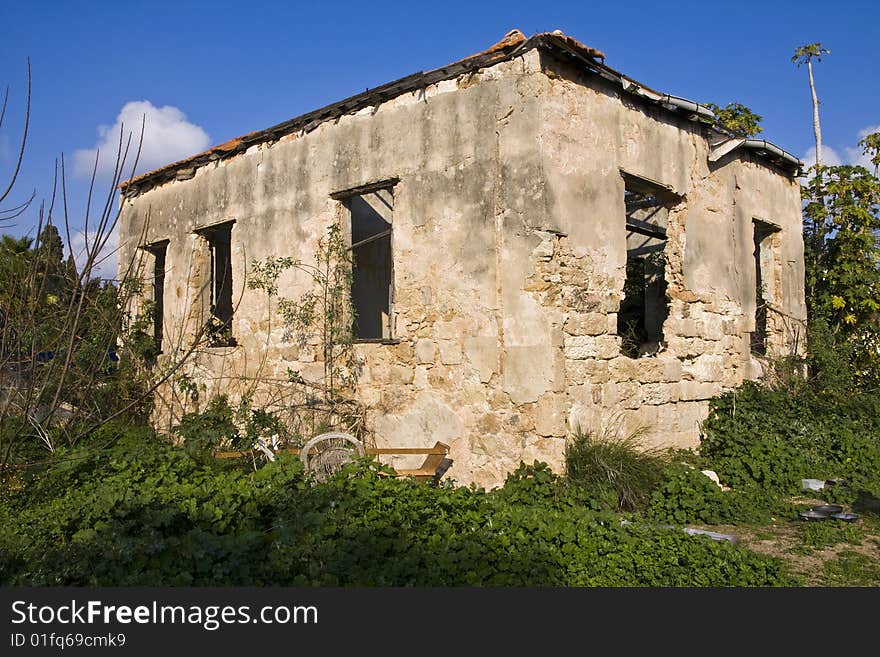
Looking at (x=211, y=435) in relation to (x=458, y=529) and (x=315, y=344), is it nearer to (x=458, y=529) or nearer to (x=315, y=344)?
(x=315, y=344)

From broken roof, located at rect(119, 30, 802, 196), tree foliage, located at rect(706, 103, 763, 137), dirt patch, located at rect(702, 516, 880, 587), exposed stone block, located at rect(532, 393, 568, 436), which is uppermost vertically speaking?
tree foliage, located at rect(706, 103, 763, 137)

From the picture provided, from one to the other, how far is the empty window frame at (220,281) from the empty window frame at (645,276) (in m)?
5.64

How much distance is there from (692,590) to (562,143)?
13.1 feet

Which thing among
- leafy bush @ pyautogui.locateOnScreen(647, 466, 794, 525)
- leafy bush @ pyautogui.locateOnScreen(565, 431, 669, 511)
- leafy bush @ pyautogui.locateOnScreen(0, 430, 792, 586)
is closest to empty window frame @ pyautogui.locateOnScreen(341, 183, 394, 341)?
leafy bush @ pyautogui.locateOnScreen(565, 431, 669, 511)

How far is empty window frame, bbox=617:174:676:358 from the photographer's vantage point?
10.1 metres

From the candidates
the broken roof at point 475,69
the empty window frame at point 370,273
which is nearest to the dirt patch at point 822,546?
the broken roof at point 475,69

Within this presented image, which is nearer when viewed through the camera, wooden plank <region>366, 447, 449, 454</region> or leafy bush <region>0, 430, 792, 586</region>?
leafy bush <region>0, 430, 792, 586</region>

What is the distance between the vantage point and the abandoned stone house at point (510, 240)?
612 centimetres

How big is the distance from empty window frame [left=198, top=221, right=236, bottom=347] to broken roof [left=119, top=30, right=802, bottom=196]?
0.91 metres

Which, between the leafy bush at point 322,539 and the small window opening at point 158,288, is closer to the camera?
the leafy bush at point 322,539

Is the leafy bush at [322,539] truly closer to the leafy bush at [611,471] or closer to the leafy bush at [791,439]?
the leafy bush at [611,471]

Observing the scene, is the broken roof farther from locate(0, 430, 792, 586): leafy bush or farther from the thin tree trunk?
the thin tree trunk

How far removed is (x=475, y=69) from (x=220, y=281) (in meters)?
6.59

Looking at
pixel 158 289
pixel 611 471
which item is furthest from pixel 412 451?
pixel 158 289
